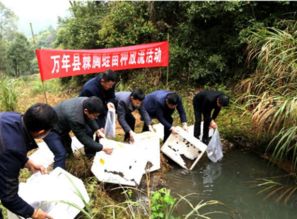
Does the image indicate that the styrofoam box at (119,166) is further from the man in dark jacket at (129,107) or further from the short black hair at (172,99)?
the short black hair at (172,99)

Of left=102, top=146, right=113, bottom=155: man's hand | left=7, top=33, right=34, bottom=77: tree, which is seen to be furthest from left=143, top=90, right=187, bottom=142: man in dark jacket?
left=7, top=33, right=34, bottom=77: tree

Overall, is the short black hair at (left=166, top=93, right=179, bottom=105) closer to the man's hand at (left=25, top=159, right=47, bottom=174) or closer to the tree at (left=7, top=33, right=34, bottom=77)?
the man's hand at (left=25, top=159, right=47, bottom=174)

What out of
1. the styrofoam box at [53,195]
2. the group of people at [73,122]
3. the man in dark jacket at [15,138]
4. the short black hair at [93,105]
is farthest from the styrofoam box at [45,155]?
the man in dark jacket at [15,138]

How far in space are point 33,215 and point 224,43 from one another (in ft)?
20.7

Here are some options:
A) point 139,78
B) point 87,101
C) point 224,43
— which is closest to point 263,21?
point 224,43

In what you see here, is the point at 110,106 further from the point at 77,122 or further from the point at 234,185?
the point at 234,185

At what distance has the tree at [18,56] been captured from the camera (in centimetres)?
2117

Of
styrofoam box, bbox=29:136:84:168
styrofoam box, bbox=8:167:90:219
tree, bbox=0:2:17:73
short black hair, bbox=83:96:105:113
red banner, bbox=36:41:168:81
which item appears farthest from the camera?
tree, bbox=0:2:17:73

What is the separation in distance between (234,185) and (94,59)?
3.28 metres

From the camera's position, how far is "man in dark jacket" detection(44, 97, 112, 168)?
3.71 meters

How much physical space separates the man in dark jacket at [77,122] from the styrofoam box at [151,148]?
85cm

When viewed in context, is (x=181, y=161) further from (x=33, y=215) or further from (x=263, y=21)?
(x=263, y=21)

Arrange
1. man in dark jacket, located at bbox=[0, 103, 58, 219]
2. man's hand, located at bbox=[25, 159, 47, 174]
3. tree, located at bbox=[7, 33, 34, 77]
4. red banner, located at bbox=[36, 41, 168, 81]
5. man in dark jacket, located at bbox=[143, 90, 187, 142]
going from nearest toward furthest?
man in dark jacket, located at bbox=[0, 103, 58, 219] < man's hand, located at bbox=[25, 159, 47, 174] < man in dark jacket, located at bbox=[143, 90, 187, 142] < red banner, located at bbox=[36, 41, 168, 81] < tree, located at bbox=[7, 33, 34, 77]

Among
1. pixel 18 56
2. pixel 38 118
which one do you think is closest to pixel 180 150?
pixel 38 118
